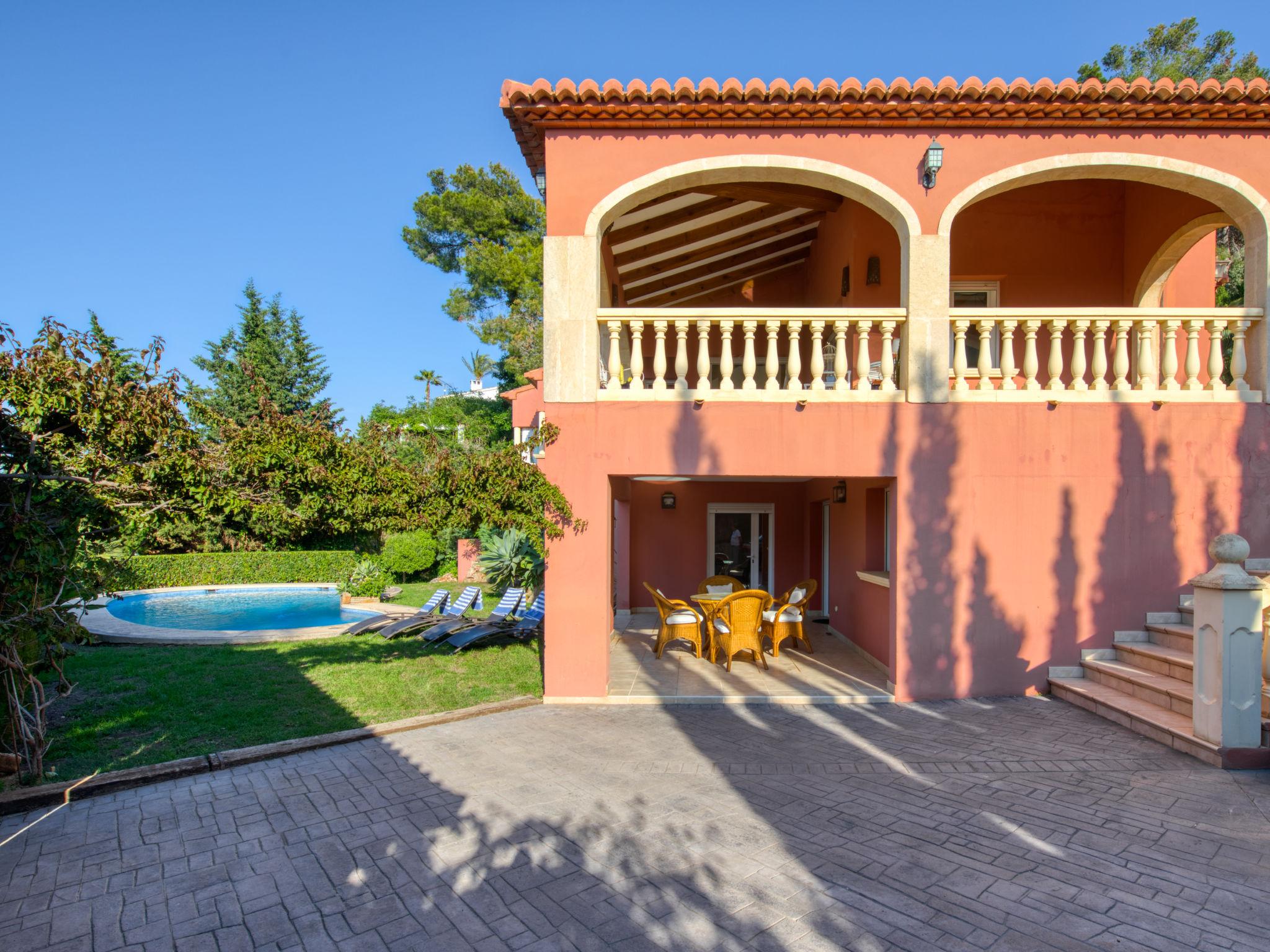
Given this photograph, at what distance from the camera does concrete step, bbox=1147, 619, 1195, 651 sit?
6.67 m

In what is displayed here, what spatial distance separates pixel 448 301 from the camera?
1167 inches

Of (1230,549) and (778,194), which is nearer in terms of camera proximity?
(1230,549)

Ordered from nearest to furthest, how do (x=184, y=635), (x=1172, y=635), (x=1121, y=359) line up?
1. (x=1172, y=635)
2. (x=1121, y=359)
3. (x=184, y=635)

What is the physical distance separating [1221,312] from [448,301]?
26993 millimetres

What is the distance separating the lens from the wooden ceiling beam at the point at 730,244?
38.3 feet

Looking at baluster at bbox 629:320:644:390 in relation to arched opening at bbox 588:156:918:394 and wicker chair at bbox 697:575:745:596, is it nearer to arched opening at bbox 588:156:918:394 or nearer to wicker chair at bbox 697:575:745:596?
arched opening at bbox 588:156:918:394

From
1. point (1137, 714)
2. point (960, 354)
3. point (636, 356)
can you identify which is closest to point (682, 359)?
point (636, 356)

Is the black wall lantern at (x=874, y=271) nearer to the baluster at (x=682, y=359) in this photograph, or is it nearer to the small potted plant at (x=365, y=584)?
the baluster at (x=682, y=359)

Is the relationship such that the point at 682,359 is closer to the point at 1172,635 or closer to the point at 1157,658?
the point at 1157,658

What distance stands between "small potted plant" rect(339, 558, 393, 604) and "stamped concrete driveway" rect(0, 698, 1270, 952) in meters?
13.5

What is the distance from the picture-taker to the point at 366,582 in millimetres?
18688

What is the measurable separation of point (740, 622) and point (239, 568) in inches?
742

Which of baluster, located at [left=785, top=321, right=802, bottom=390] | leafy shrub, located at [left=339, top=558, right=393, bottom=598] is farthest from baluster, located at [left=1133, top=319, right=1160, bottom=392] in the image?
leafy shrub, located at [left=339, top=558, right=393, bottom=598]

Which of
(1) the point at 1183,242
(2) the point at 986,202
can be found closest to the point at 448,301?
(2) the point at 986,202
